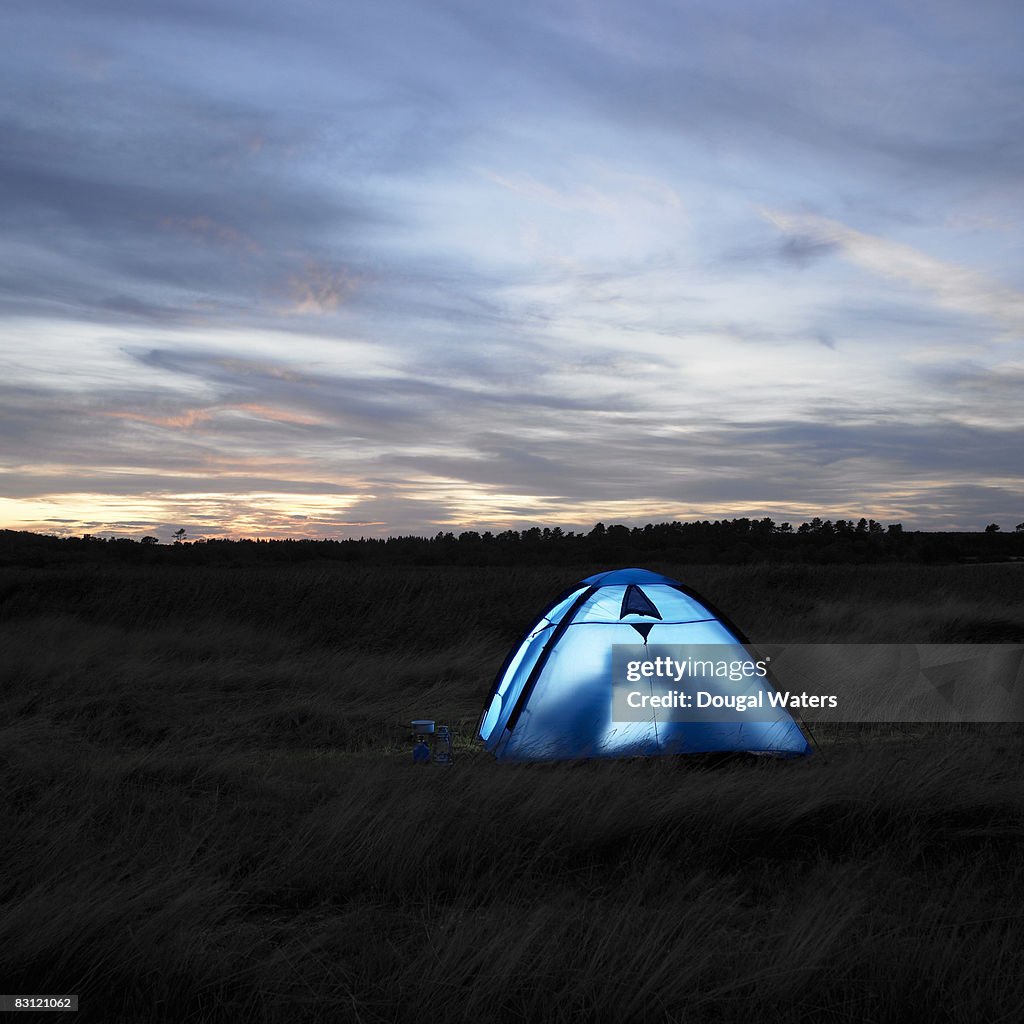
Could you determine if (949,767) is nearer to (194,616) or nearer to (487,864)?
(487,864)

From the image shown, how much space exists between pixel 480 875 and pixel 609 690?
2.97 m

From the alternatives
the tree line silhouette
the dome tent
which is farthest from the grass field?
the tree line silhouette

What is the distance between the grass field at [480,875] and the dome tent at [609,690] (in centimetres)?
39

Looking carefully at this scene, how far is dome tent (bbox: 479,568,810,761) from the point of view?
24.2ft

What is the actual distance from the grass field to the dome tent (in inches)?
15.2

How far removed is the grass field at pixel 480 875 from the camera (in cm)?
345

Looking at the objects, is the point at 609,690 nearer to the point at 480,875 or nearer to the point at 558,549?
the point at 480,875

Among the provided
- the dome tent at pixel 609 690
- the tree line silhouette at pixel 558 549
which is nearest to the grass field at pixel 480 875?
the dome tent at pixel 609 690

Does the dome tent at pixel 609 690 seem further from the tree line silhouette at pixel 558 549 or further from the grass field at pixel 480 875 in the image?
the tree line silhouette at pixel 558 549

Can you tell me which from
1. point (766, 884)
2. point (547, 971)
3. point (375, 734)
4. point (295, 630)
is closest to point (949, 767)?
point (766, 884)

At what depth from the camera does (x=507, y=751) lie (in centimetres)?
738

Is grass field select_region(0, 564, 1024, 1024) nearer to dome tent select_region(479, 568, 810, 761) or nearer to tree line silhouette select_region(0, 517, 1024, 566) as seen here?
dome tent select_region(479, 568, 810, 761)

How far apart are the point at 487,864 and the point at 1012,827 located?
319 centimetres

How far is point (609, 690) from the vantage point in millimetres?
7461
